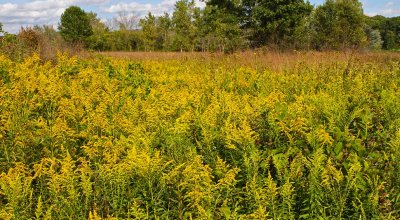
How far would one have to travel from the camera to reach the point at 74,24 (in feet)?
203

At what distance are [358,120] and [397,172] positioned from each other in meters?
1.32

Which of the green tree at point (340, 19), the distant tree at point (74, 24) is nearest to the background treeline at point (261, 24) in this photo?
the green tree at point (340, 19)

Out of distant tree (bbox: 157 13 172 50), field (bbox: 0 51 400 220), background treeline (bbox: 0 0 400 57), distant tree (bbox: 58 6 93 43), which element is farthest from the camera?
distant tree (bbox: 58 6 93 43)

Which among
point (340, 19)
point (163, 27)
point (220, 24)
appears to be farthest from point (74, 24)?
point (340, 19)

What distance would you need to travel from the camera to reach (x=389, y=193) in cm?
261

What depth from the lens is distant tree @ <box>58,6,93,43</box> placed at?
A: 61653 mm

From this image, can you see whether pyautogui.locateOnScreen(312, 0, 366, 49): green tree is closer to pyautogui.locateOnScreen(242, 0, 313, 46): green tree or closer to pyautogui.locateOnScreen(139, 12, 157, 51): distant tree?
pyautogui.locateOnScreen(242, 0, 313, 46): green tree

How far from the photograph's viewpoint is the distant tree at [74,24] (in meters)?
61.7

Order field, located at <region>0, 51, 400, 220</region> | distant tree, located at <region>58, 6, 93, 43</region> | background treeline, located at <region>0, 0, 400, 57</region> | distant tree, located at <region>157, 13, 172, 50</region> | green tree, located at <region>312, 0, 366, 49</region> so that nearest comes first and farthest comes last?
field, located at <region>0, 51, 400, 220</region> < background treeline, located at <region>0, 0, 400, 57</region> < green tree, located at <region>312, 0, 366, 49</region> < distant tree, located at <region>157, 13, 172, 50</region> < distant tree, located at <region>58, 6, 93, 43</region>

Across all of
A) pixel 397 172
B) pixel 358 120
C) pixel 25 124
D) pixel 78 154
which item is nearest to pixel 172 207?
pixel 78 154

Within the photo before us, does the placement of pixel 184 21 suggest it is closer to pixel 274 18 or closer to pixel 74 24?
pixel 274 18

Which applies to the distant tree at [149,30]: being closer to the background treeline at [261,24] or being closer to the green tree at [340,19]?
the background treeline at [261,24]

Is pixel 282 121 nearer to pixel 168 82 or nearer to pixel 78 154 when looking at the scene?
pixel 78 154

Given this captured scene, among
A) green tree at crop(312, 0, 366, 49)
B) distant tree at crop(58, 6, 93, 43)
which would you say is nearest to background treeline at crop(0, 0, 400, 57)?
green tree at crop(312, 0, 366, 49)
